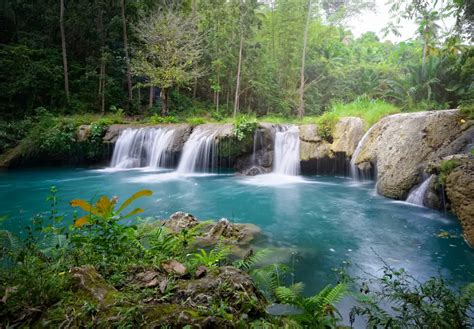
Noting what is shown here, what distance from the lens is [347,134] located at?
38.4 feet

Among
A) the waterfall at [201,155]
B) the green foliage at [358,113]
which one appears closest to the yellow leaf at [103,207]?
the waterfall at [201,155]

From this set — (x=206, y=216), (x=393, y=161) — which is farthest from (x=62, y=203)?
(x=393, y=161)

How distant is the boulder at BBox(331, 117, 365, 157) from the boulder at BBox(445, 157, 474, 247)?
6081mm

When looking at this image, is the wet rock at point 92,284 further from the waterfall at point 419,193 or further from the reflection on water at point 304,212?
the waterfall at point 419,193

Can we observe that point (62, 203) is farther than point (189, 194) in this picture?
No

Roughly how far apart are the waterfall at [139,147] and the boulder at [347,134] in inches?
304

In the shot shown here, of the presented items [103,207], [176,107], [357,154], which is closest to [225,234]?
[103,207]

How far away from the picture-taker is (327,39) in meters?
26.1

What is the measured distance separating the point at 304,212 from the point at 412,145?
394 centimetres

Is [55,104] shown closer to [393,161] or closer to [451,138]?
[393,161]

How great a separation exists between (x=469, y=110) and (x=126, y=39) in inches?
772

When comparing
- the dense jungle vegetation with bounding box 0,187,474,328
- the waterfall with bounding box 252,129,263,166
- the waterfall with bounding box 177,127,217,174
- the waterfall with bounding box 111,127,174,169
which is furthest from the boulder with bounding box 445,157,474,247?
the waterfall with bounding box 111,127,174,169

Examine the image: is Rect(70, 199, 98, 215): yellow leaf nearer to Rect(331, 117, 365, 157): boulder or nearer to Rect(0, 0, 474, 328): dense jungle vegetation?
Rect(0, 0, 474, 328): dense jungle vegetation

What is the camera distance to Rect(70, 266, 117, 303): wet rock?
1796 millimetres
